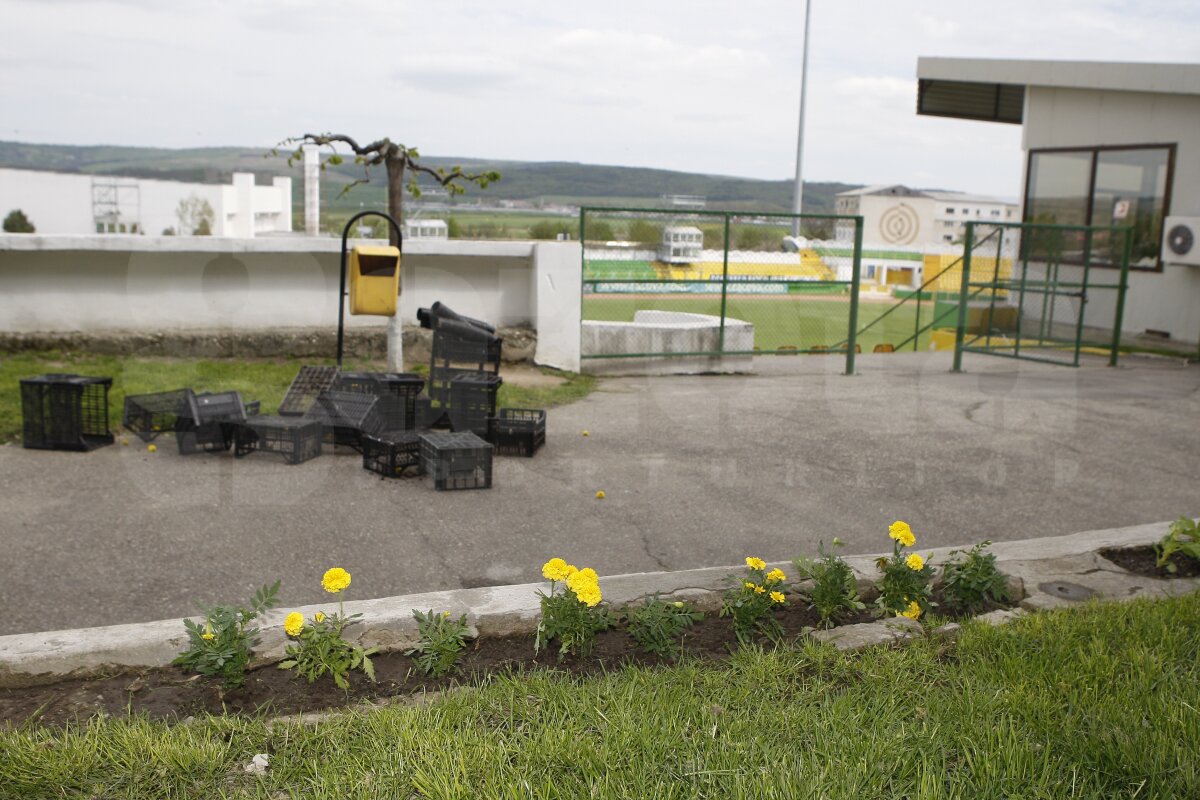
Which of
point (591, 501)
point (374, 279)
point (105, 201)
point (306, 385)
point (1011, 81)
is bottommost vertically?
point (591, 501)

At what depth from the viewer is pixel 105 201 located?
3676 inches

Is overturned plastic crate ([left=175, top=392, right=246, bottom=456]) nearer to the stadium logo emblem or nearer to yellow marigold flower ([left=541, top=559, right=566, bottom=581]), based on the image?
yellow marigold flower ([left=541, top=559, right=566, bottom=581])

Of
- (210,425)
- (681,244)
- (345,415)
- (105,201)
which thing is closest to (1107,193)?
(681,244)

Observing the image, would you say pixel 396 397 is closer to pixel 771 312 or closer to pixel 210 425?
pixel 210 425

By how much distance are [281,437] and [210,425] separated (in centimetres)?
62

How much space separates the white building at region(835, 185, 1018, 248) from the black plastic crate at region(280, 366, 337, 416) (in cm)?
8046

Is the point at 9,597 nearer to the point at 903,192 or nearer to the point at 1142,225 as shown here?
A: the point at 1142,225

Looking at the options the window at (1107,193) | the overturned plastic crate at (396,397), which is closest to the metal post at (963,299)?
the window at (1107,193)

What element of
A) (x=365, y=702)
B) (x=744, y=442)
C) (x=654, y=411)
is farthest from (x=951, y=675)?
(x=654, y=411)

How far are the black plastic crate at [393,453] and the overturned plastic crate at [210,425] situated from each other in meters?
1.09

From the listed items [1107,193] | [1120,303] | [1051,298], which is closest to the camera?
[1120,303]

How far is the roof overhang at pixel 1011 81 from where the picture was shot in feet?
55.8

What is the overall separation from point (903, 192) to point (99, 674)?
3648 inches

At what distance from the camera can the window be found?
58.2 feet
